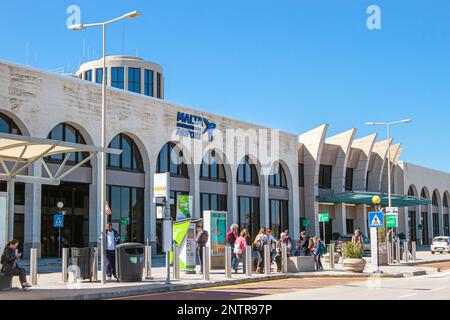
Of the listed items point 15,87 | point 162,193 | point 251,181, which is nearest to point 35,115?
point 15,87

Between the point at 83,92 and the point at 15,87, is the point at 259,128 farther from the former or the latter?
the point at 15,87

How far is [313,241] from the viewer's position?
1086 inches

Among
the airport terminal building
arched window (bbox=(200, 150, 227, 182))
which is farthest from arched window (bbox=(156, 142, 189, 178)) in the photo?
arched window (bbox=(200, 150, 227, 182))

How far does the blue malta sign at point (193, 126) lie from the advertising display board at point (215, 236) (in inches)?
583

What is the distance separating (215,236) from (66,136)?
11.9 m

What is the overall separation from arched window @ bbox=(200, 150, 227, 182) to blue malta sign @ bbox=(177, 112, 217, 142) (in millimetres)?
1390

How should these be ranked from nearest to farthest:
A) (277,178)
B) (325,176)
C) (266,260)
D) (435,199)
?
(266,260)
(277,178)
(325,176)
(435,199)

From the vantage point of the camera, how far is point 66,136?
112ft

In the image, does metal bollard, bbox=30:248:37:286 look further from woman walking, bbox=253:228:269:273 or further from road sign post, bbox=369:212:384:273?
road sign post, bbox=369:212:384:273

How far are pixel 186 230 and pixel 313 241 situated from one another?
6.14 meters

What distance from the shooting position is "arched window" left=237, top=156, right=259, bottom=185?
4762 centimetres

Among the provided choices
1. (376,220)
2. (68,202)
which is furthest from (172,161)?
(376,220)

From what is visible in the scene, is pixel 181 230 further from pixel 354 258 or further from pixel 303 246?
pixel 354 258
